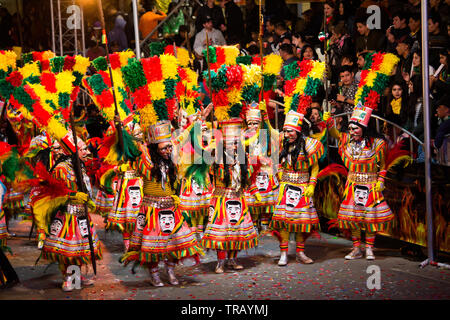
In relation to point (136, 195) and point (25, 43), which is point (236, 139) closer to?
point (136, 195)

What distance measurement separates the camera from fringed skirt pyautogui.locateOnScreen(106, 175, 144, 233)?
7590 millimetres

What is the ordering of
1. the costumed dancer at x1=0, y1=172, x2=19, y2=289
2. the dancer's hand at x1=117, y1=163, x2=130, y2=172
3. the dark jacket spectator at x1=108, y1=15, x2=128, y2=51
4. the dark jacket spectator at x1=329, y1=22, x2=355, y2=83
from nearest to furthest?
the costumed dancer at x1=0, y1=172, x2=19, y2=289 < the dancer's hand at x1=117, y1=163, x2=130, y2=172 < the dark jacket spectator at x1=329, y1=22, x2=355, y2=83 < the dark jacket spectator at x1=108, y1=15, x2=128, y2=51

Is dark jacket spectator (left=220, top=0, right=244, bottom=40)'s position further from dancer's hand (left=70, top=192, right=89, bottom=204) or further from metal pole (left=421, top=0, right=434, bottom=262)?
dancer's hand (left=70, top=192, right=89, bottom=204)

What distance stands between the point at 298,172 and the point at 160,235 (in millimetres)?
1772

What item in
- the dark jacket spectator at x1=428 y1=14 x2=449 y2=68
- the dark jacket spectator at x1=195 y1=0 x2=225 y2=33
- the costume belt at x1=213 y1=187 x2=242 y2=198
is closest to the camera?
the costume belt at x1=213 y1=187 x2=242 y2=198

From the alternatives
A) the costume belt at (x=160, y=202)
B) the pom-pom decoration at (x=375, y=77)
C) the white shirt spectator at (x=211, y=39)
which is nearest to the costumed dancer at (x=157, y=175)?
the costume belt at (x=160, y=202)

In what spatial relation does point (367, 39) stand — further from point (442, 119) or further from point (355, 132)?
point (355, 132)

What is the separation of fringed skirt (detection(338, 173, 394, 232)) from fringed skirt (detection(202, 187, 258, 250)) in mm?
1164

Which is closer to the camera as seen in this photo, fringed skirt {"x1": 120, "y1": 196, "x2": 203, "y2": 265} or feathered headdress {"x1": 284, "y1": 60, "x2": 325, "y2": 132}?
fringed skirt {"x1": 120, "y1": 196, "x2": 203, "y2": 265}

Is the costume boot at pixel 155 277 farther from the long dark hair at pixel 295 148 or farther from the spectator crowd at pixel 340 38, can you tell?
the spectator crowd at pixel 340 38

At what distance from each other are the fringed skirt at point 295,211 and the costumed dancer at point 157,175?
1.18 meters

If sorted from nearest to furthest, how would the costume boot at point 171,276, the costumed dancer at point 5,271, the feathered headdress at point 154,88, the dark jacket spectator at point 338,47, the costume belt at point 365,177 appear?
the feathered headdress at point 154,88, the costume boot at point 171,276, the costumed dancer at point 5,271, the costume belt at point 365,177, the dark jacket spectator at point 338,47

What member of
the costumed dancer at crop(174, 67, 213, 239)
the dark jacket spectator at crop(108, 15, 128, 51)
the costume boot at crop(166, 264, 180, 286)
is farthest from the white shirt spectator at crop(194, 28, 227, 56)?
the costume boot at crop(166, 264, 180, 286)

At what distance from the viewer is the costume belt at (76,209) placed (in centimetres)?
628
